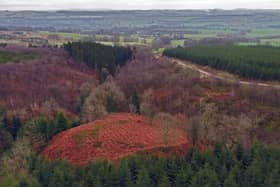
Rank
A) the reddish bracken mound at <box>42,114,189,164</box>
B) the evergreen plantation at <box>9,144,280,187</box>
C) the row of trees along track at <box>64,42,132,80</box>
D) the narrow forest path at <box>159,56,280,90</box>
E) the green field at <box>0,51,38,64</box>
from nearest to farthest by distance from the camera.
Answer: the evergreen plantation at <box>9,144,280,187</box>, the reddish bracken mound at <box>42,114,189,164</box>, the narrow forest path at <box>159,56,280,90</box>, the row of trees along track at <box>64,42,132,80</box>, the green field at <box>0,51,38,64</box>

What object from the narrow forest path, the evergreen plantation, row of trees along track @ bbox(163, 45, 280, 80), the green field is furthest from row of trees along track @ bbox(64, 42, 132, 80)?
the evergreen plantation

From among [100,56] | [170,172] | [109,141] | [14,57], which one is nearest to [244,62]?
[109,141]

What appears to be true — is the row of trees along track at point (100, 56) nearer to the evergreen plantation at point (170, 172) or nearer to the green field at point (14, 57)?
the green field at point (14, 57)

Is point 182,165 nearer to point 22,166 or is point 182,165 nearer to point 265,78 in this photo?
point 22,166

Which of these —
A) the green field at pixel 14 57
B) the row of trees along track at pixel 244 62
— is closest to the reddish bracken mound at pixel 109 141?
the row of trees along track at pixel 244 62

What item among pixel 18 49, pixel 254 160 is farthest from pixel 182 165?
pixel 18 49

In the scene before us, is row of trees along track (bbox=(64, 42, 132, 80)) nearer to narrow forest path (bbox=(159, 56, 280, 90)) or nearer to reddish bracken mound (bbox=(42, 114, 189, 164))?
narrow forest path (bbox=(159, 56, 280, 90))
